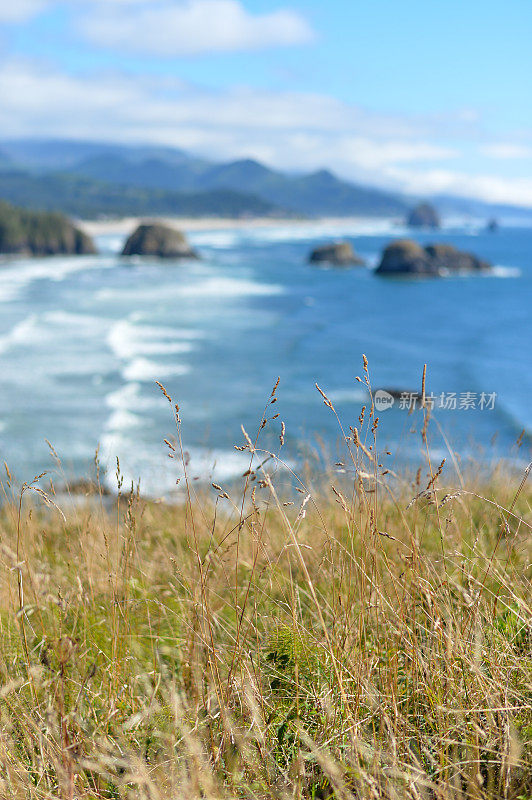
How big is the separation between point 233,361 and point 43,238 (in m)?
79.2

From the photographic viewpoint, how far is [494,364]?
31.7 m

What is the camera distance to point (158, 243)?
91.6m

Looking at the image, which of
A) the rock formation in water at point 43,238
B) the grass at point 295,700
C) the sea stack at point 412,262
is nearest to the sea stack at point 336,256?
the sea stack at point 412,262

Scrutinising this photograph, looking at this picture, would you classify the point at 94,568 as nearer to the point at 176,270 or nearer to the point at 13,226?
the point at 176,270

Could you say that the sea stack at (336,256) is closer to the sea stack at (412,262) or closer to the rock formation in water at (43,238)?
the sea stack at (412,262)

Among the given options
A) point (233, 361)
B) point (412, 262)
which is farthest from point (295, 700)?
point (412, 262)

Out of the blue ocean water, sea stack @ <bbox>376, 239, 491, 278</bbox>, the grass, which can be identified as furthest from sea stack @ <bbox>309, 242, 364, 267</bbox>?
the grass

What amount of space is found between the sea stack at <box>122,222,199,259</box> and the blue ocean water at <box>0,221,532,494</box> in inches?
846

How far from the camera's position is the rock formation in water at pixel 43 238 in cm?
9850

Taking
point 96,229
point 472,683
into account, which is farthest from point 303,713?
point 96,229

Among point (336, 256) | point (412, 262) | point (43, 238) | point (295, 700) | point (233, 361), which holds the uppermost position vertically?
point (43, 238)

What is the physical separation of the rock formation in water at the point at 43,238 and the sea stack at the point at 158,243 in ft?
33.7

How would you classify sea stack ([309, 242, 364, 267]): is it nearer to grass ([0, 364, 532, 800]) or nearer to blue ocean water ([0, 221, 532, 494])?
blue ocean water ([0, 221, 532, 494])

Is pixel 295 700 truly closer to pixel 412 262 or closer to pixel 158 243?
pixel 412 262
